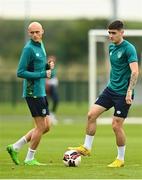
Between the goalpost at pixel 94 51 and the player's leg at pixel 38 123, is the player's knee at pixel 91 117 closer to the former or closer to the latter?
the player's leg at pixel 38 123

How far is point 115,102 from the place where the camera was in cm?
1591

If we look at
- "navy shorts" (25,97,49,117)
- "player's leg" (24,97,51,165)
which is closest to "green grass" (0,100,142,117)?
"player's leg" (24,97,51,165)

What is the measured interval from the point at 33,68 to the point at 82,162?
195cm

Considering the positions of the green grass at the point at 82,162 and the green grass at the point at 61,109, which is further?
the green grass at the point at 61,109

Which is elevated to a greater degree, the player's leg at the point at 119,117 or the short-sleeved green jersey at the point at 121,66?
the short-sleeved green jersey at the point at 121,66

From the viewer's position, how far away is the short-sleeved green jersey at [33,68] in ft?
52.4

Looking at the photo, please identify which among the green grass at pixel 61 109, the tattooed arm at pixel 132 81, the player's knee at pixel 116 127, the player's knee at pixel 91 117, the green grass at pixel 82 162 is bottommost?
the green grass at pixel 61 109

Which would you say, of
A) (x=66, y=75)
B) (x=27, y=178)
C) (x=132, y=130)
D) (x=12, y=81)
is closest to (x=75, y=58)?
(x=66, y=75)

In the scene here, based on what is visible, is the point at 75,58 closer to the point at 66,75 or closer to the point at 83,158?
the point at 66,75

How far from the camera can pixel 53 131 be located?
28.4m


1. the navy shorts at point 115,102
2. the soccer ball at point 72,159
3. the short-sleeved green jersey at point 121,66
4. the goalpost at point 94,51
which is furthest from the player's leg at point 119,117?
the goalpost at point 94,51

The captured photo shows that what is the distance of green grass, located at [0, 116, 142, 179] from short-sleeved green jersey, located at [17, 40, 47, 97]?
1.29 meters

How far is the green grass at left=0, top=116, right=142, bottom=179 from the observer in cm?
1424

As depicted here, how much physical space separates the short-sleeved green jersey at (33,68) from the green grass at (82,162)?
129 cm
